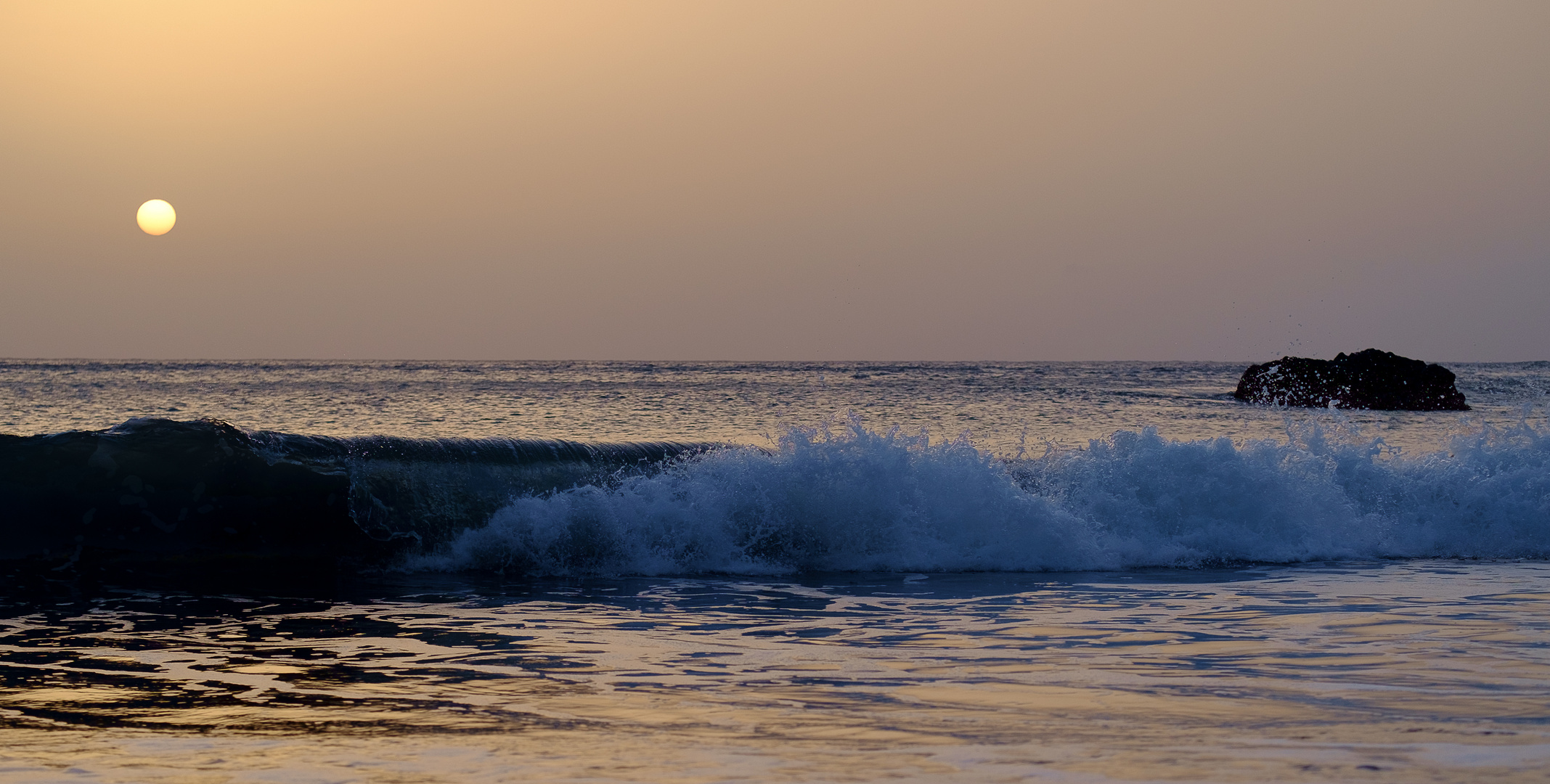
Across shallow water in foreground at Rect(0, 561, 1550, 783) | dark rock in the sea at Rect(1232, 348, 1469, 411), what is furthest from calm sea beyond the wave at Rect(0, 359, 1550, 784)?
dark rock in the sea at Rect(1232, 348, 1469, 411)

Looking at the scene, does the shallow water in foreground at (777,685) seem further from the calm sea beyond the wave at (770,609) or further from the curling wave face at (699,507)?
the curling wave face at (699,507)

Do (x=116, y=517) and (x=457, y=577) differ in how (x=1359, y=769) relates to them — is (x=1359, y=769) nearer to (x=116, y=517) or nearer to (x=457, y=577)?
(x=457, y=577)

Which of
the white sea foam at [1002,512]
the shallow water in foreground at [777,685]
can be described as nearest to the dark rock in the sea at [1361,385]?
A: the white sea foam at [1002,512]

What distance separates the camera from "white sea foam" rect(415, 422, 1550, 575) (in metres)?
9.73

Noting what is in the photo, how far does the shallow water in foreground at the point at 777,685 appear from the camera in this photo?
3.87 m

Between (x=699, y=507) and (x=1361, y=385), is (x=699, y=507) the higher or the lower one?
the lower one

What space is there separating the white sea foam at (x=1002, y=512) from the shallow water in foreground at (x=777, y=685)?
48.2 inches

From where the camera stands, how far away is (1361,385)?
41156mm

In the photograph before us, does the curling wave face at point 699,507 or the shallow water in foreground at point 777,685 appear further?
the curling wave face at point 699,507

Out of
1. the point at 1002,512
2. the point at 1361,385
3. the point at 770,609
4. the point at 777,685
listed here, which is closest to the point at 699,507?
the point at 770,609

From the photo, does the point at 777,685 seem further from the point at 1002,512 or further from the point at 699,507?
the point at 1002,512

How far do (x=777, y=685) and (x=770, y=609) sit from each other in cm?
243

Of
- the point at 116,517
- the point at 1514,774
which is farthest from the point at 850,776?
the point at 116,517

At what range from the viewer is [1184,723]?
439cm
